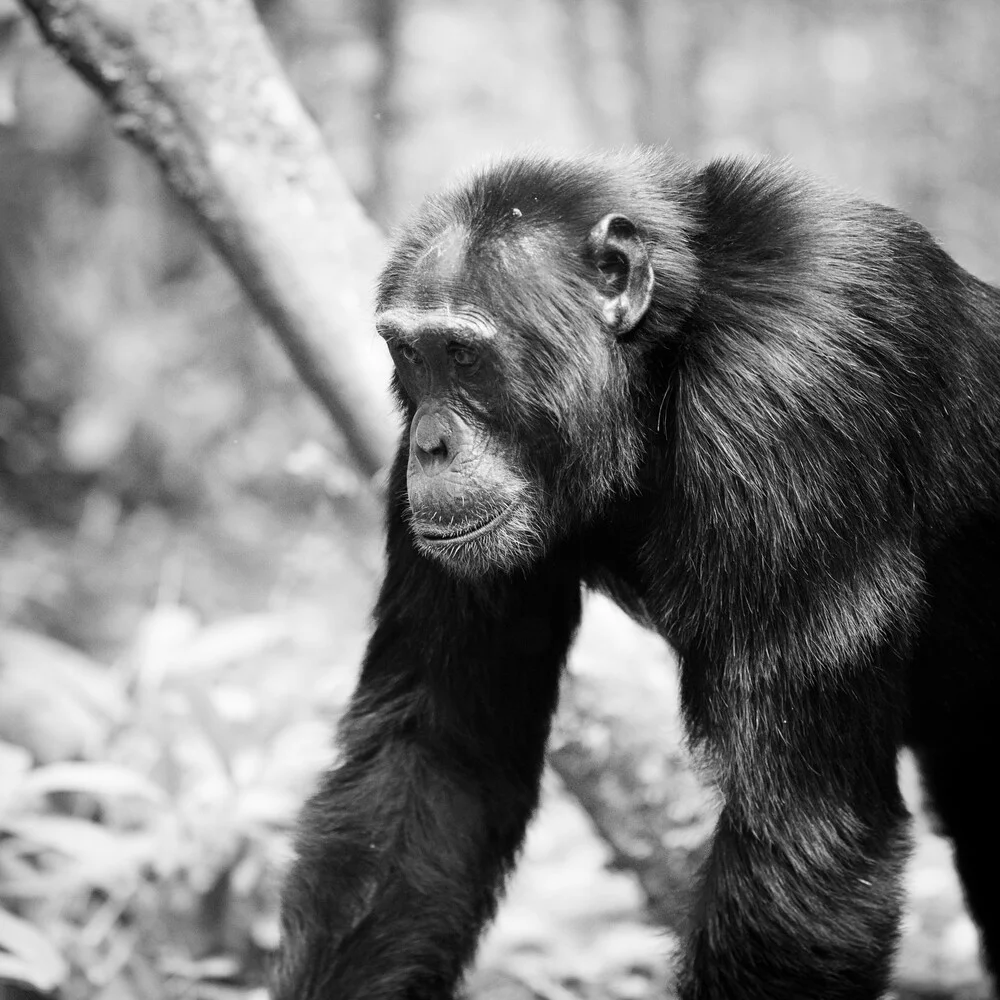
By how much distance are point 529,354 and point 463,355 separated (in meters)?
0.19

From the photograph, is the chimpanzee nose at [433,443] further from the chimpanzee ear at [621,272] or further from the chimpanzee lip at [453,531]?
the chimpanzee ear at [621,272]

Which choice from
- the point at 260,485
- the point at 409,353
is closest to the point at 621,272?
the point at 409,353

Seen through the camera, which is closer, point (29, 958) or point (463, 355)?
point (463, 355)

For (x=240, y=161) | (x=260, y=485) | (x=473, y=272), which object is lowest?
(x=473, y=272)

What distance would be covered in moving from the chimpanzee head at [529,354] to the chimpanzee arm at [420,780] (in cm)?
29

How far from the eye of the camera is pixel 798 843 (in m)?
3.32

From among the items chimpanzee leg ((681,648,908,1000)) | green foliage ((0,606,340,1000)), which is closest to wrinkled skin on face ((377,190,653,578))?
chimpanzee leg ((681,648,908,1000))

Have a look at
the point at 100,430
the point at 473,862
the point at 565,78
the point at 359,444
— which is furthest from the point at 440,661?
the point at 565,78

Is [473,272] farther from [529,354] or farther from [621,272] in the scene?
[621,272]

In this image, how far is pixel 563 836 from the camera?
7039mm

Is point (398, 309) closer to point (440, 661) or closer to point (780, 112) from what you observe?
point (440, 661)

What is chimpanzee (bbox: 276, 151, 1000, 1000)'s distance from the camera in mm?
3348

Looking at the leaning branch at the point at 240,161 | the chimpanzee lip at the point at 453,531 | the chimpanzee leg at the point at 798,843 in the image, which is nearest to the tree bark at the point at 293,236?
the leaning branch at the point at 240,161

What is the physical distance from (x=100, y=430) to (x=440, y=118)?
4.21m
